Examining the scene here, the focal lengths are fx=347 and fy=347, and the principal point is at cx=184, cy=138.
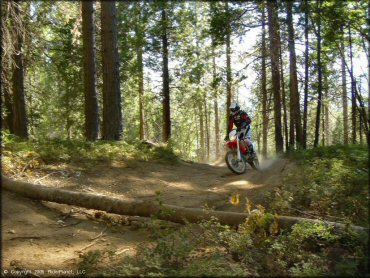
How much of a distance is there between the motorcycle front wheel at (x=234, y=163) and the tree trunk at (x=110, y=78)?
13.0ft

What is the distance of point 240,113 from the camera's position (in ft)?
37.7

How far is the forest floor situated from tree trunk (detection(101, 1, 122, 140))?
8.33 ft

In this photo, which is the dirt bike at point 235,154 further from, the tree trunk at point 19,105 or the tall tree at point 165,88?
the tall tree at point 165,88

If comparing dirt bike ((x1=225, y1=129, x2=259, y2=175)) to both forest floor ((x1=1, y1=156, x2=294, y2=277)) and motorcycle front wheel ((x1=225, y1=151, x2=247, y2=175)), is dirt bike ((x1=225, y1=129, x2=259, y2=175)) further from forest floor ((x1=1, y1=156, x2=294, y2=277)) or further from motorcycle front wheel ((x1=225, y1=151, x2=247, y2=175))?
forest floor ((x1=1, y1=156, x2=294, y2=277))

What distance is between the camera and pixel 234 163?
11.1m

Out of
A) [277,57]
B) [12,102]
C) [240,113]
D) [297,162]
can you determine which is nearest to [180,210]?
[297,162]

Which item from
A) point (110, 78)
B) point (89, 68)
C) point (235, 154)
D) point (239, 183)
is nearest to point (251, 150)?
point (235, 154)

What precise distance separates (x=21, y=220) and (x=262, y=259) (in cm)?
349

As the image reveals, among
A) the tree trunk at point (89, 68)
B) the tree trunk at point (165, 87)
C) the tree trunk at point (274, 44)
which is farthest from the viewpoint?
the tree trunk at point (165, 87)

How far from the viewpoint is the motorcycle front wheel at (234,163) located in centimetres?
1095

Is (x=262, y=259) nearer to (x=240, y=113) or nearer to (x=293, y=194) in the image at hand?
(x=293, y=194)

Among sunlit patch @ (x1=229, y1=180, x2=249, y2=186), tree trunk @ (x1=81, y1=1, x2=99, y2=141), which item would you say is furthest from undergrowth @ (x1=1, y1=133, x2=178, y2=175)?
sunlit patch @ (x1=229, y1=180, x2=249, y2=186)

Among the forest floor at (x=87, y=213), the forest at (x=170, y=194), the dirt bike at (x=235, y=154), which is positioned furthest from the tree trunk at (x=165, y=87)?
the forest floor at (x=87, y=213)

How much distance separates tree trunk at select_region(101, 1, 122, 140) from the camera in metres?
12.2
